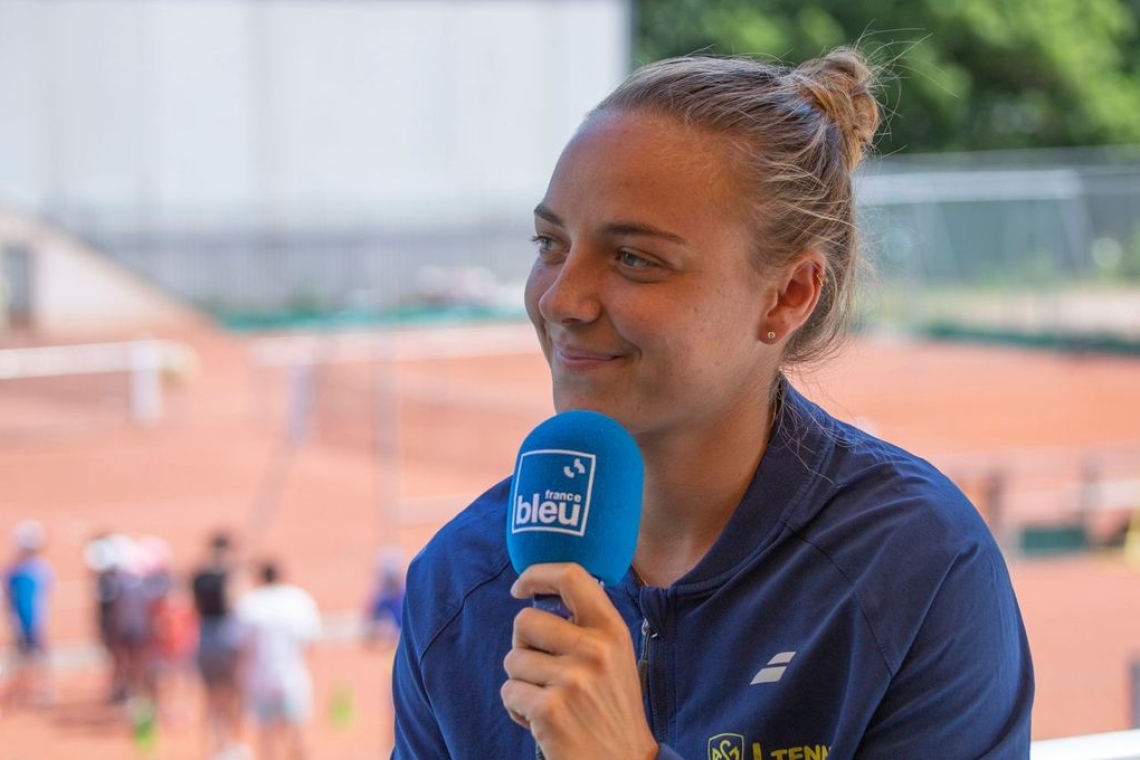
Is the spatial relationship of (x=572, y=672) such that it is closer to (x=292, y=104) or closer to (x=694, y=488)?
(x=694, y=488)

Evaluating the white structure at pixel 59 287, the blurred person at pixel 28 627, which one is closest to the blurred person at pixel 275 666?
the blurred person at pixel 28 627

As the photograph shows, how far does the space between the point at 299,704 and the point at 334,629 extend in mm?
2553

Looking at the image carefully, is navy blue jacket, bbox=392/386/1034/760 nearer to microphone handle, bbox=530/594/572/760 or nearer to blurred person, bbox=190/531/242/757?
microphone handle, bbox=530/594/572/760

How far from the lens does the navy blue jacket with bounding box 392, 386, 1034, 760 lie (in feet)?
4.53

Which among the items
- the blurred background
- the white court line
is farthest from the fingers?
the white court line

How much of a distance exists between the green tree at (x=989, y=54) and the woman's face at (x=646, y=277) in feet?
98.9

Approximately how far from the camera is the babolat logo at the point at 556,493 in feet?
4.39

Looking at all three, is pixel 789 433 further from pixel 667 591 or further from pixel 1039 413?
pixel 1039 413

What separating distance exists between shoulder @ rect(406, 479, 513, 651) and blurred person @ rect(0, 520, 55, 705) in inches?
354

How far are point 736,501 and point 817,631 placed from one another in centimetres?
19

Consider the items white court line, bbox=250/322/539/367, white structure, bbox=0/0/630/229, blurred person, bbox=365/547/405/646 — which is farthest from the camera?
white structure, bbox=0/0/630/229

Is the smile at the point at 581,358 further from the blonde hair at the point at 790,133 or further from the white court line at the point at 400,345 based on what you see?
the white court line at the point at 400,345

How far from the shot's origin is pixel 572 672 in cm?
124

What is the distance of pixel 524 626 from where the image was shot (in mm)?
1241
